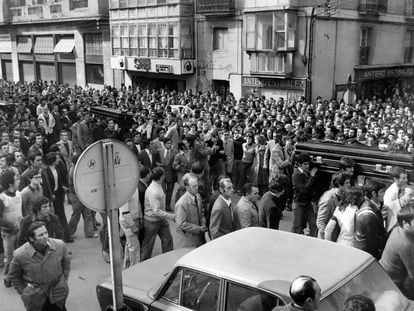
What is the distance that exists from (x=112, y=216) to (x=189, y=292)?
106 centimetres

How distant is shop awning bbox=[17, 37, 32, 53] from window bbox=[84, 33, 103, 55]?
8903 millimetres

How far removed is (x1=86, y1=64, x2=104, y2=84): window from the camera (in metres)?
34.9

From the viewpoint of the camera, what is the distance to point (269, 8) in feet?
75.9

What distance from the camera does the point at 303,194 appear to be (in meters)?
7.70

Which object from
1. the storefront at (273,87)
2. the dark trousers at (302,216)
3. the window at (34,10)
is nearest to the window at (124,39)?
the storefront at (273,87)

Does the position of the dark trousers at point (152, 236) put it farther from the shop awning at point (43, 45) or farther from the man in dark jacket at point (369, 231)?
the shop awning at point (43, 45)

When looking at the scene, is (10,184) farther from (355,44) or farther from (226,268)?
(355,44)

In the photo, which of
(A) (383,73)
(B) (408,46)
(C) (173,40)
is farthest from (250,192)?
(B) (408,46)

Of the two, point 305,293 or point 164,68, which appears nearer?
point 305,293

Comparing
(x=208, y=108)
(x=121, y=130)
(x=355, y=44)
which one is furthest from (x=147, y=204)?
(x=355, y=44)

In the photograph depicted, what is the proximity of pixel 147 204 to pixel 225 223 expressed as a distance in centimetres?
125

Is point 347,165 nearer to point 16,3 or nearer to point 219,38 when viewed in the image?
point 219,38

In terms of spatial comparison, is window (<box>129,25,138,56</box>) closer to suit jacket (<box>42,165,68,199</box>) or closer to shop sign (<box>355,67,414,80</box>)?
shop sign (<box>355,67,414,80</box>)

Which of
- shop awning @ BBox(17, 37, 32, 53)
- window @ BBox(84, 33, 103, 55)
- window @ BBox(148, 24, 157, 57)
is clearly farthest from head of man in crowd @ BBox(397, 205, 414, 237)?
shop awning @ BBox(17, 37, 32, 53)
